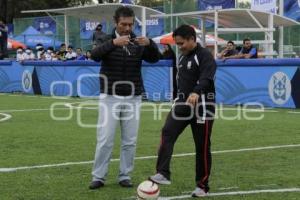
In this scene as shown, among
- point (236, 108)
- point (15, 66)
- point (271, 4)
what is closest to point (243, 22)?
point (271, 4)

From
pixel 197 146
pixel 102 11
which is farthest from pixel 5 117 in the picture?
pixel 102 11

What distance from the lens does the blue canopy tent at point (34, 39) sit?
4041cm

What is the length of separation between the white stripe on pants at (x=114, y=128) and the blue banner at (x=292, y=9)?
74.7ft

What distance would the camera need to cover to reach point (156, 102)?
20156mm

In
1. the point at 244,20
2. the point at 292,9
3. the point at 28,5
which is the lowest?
the point at 244,20

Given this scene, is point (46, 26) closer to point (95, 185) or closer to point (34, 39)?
point (34, 39)

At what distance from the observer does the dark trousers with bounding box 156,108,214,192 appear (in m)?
6.71

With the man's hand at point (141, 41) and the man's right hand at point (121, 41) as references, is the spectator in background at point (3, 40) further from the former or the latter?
the man's right hand at point (121, 41)

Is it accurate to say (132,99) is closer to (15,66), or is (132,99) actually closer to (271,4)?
(271,4)

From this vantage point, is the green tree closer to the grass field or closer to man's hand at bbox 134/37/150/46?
the grass field

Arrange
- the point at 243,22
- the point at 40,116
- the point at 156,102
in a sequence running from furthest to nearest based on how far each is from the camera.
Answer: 1. the point at 243,22
2. the point at 156,102
3. the point at 40,116

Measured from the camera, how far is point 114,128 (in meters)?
7.22

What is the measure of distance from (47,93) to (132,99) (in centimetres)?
1800

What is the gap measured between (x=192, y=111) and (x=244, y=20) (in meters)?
16.4
